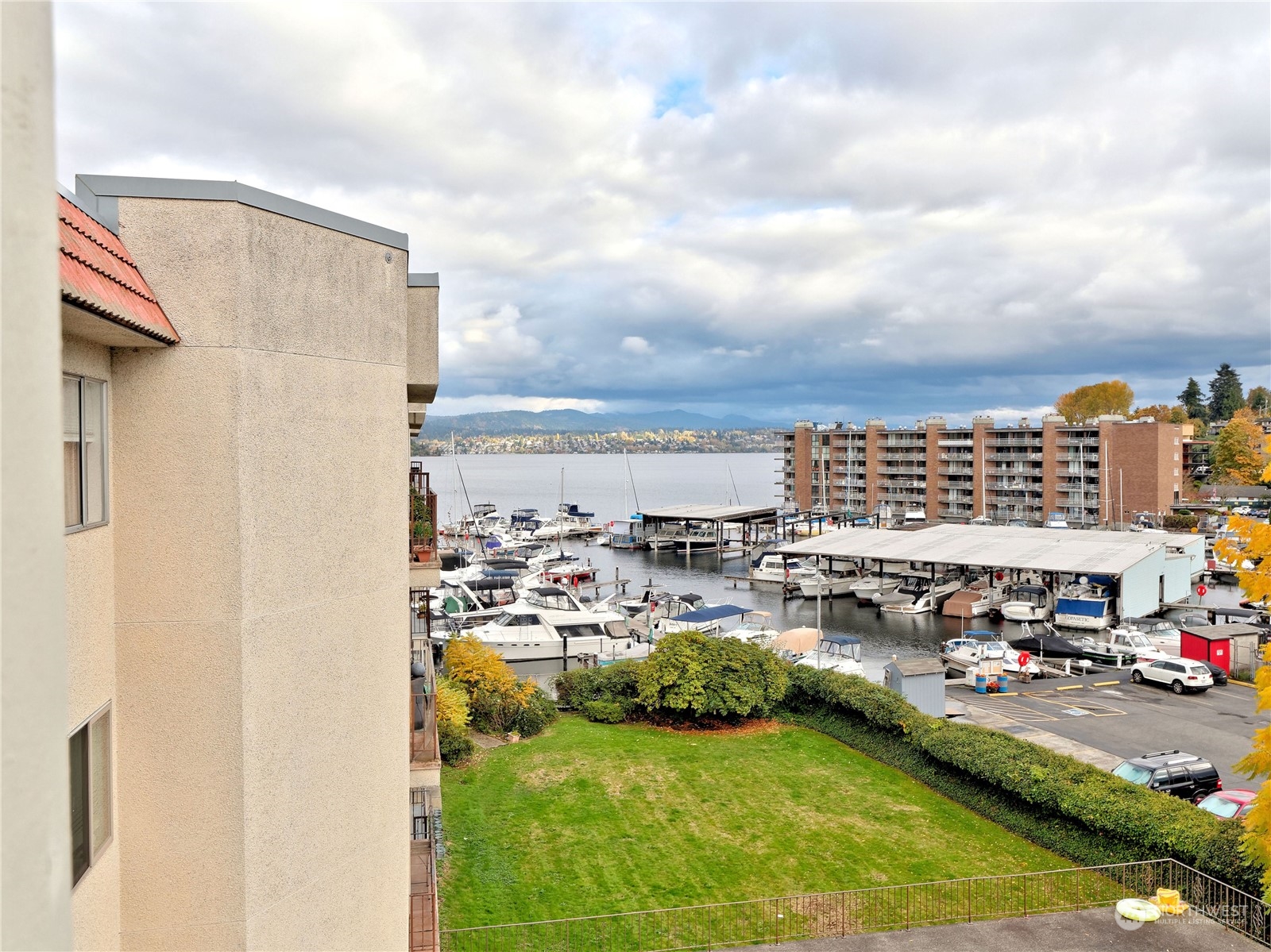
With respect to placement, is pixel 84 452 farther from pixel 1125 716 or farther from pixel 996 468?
pixel 996 468

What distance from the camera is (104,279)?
16.7 ft

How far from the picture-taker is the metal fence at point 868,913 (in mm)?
13180

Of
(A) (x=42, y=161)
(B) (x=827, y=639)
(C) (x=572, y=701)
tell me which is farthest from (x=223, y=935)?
(B) (x=827, y=639)

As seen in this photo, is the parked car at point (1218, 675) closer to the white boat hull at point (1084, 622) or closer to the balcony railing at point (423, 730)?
the white boat hull at point (1084, 622)

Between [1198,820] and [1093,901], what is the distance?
2.24 m

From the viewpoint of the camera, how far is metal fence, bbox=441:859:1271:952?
13.2 metres

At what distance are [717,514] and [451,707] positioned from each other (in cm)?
6851

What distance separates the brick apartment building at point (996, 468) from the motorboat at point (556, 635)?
69.0 metres

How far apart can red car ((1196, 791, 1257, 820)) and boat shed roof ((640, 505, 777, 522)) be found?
66.5m

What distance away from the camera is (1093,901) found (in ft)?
47.3

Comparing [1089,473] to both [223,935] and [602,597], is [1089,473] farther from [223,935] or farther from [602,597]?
[223,935]

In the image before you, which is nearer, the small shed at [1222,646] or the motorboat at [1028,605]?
the small shed at [1222,646]

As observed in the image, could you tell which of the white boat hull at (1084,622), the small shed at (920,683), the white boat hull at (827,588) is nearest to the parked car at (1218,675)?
the small shed at (920,683)

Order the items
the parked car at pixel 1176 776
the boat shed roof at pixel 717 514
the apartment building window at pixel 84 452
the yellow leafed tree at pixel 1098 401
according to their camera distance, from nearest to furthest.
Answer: the apartment building window at pixel 84 452 < the parked car at pixel 1176 776 < the boat shed roof at pixel 717 514 < the yellow leafed tree at pixel 1098 401
